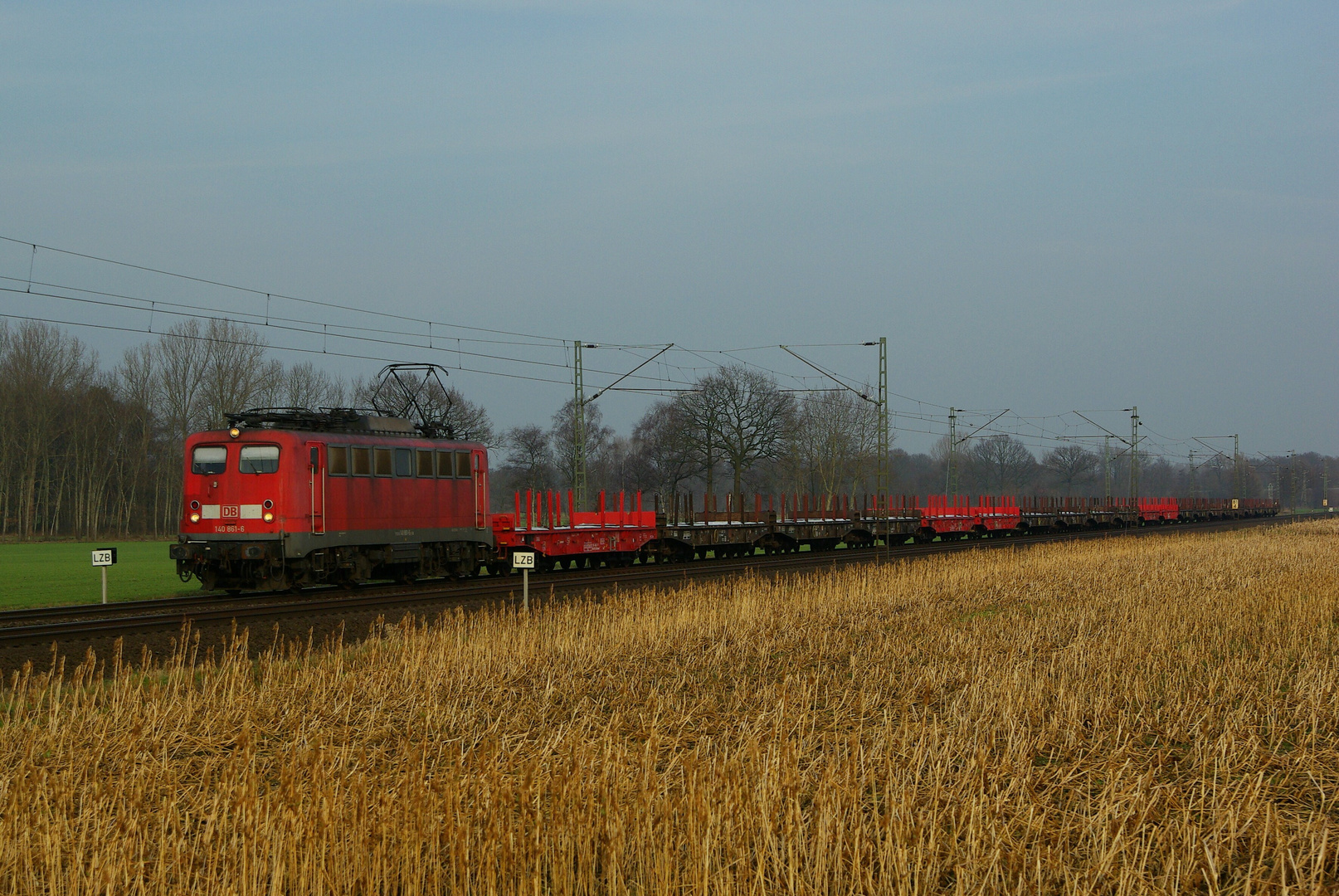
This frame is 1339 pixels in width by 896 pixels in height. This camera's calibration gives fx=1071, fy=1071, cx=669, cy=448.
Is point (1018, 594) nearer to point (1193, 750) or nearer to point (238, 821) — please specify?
point (1193, 750)

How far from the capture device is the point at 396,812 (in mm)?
5332

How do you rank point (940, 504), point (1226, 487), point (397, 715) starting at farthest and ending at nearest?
point (1226, 487) → point (940, 504) → point (397, 715)

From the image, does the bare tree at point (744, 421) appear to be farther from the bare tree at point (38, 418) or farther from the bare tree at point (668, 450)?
the bare tree at point (38, 418)

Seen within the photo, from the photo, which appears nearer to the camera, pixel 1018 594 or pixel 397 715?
pixel 397 715

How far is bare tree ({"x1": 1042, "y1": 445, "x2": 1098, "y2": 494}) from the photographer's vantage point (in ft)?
436

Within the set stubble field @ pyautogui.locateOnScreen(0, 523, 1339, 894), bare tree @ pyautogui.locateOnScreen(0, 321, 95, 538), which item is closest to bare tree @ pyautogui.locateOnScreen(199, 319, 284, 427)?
bare tree @ pyautogui.locateOnScreen(0, 321, 95, 538)

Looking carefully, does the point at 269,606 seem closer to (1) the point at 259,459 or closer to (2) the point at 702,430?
(1) the point at 259,459

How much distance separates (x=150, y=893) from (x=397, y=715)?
3.64 meters

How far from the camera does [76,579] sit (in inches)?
1112

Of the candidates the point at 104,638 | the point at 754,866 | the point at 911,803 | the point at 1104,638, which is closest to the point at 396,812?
the point at 754,866

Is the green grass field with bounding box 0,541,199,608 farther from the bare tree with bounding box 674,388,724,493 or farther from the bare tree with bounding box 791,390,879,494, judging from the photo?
the bare tree with bounding box 791,390,879,494

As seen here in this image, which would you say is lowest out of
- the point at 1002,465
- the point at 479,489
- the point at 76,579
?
the point at 76,579

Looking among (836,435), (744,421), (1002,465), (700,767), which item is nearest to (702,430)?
(744,421)

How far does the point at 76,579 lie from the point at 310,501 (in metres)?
11.1
